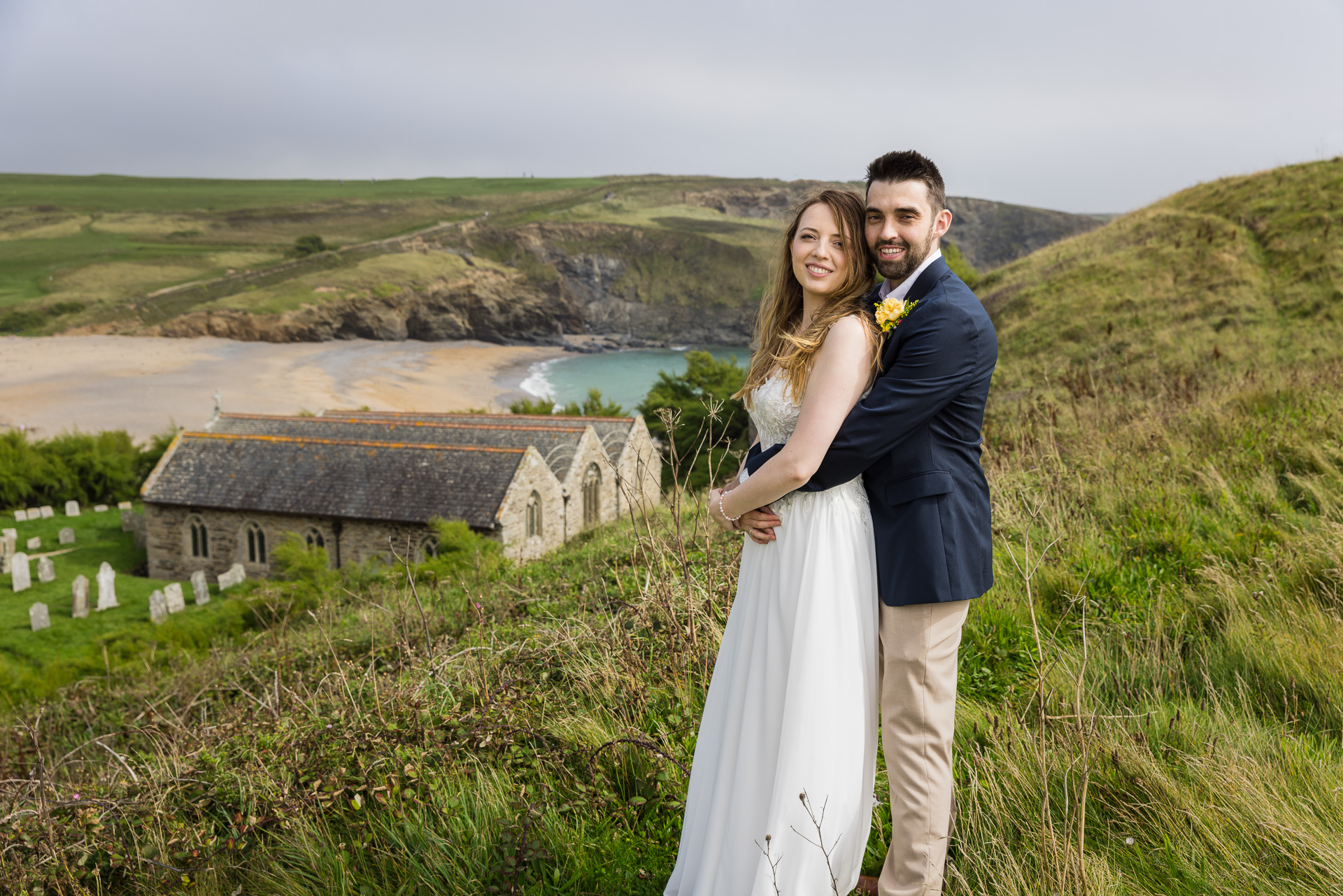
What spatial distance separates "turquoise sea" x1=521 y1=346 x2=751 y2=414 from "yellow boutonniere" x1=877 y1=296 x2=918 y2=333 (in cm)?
9907

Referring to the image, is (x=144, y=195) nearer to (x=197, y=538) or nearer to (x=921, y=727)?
(x=197, y=538)

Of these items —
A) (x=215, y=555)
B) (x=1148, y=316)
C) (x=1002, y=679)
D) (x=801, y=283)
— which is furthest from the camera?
(x=215, y=555)

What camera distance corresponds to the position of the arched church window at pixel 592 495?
93.0ft

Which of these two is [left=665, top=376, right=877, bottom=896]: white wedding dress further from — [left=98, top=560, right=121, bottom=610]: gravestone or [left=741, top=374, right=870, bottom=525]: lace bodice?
[left=98, top=560, right=121, bottom=610]: gravestone

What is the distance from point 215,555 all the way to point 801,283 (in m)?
30.8

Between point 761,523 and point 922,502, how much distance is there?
514 millimetres

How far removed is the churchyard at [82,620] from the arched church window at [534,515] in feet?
30.8

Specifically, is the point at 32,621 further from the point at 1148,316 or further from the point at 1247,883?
the point at 1148,316

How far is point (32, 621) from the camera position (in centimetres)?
2138

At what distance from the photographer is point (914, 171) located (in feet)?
7.13

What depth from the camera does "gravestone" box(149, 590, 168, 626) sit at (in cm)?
2220

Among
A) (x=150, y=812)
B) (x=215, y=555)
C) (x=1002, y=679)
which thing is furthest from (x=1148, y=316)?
(x=215, y=555)

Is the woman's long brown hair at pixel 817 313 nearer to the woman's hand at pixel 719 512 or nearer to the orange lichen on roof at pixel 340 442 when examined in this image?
the woman's hand at pixel 719 512

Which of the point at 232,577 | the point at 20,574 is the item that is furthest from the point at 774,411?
the point at 20,574
